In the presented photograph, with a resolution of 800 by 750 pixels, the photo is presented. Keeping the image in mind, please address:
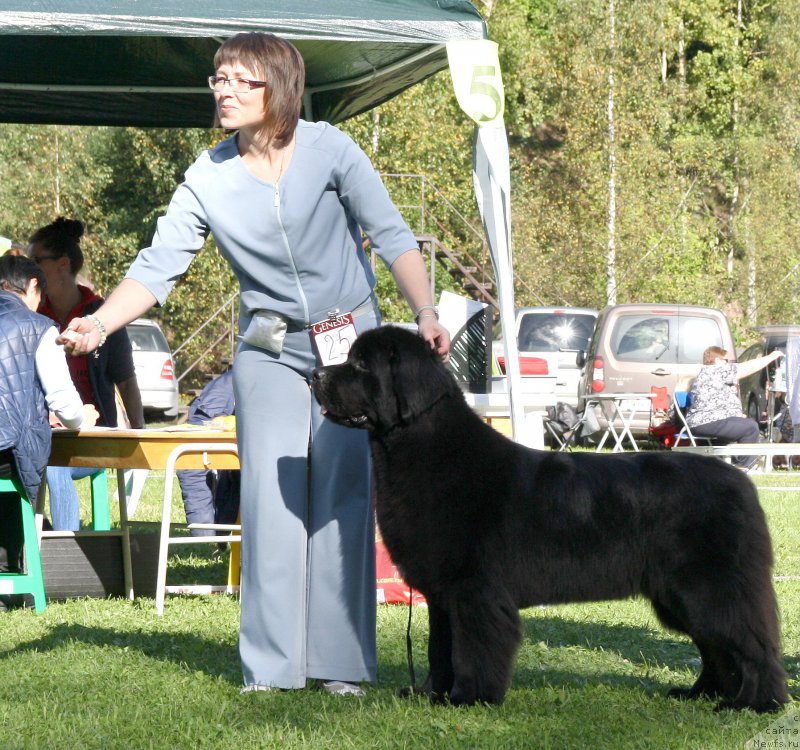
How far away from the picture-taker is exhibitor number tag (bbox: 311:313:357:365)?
140 inches

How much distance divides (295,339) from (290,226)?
365 millimetres

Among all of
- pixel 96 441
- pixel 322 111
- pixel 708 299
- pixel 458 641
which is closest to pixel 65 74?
pixel 322 111

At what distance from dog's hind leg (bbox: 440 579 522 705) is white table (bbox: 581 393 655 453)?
10.7m

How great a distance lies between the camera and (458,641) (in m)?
3.41

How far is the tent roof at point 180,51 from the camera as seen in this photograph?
515 centimetres

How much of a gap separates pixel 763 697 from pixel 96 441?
3.38 m

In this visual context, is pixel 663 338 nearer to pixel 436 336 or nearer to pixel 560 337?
pixel 560 337

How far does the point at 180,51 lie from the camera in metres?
6.66

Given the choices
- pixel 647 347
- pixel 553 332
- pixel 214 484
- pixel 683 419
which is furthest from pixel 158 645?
pixel 553 332

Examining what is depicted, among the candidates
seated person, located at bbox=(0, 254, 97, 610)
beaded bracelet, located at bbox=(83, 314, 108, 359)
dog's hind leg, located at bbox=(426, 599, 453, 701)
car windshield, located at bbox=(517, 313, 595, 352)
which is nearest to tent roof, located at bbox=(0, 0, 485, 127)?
seated person, located at bbox=(0, 254, 97, 610)

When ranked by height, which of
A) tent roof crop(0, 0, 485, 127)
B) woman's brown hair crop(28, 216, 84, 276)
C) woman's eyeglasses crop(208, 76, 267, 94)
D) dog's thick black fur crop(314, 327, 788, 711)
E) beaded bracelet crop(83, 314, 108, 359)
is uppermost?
tent roof crop(0, 0, 485, 127)

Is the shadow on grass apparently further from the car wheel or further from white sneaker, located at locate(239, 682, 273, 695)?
the car wheel

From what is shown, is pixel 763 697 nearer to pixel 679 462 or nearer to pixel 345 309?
pixel 679 462

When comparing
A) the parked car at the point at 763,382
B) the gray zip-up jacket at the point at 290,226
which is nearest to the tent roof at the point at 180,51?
the gray zip-up jacket at the point at 290,226
